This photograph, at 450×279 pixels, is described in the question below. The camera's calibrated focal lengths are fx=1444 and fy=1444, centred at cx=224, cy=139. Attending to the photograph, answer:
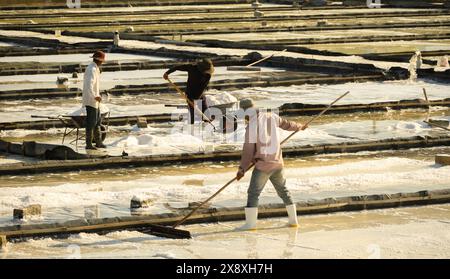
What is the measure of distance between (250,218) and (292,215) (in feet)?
1.35

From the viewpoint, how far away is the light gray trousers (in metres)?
12.8

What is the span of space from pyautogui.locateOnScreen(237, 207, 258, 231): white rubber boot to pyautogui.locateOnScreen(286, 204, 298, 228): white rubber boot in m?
0.32

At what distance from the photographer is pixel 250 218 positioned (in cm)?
1310

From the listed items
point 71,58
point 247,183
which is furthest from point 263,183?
point 71,58

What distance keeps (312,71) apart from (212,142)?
10.9 m

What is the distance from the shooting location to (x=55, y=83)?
27047mm

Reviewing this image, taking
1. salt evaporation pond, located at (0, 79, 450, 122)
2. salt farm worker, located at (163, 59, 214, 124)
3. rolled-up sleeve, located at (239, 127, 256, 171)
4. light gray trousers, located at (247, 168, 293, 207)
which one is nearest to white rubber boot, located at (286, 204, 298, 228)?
light gray trousers, located at (247, 168, 293, 207)

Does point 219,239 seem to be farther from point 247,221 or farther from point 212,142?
point 212,142

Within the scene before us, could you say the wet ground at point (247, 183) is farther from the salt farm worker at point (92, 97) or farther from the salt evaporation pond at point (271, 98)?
the salt farm worker at point (92, 97)

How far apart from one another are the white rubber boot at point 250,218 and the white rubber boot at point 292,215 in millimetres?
315

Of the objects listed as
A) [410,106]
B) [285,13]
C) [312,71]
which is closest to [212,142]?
[410,106]

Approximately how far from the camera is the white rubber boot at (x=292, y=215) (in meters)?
13.2
